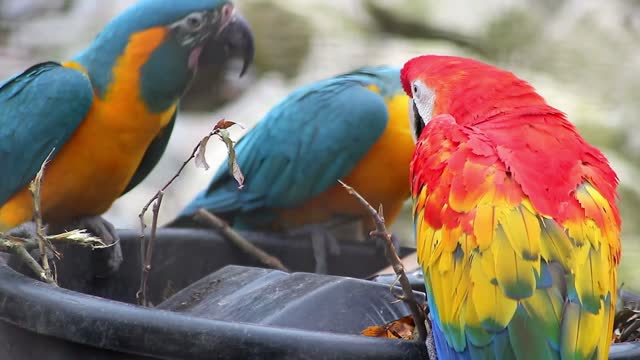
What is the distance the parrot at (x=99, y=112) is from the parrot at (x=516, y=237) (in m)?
0.66

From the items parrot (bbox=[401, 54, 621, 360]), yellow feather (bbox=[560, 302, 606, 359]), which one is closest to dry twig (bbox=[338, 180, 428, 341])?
parrot (bbox=[401, 54, 621, 360])

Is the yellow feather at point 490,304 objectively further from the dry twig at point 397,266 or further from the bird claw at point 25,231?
the bird claw at point 25,231

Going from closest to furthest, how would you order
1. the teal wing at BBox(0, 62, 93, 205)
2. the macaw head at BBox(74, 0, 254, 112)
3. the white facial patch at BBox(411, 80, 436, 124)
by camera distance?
the white facial patch at BBox(411, 80, 436, 124)
the teal wing at BBox(0, 62, 93, 205)
the macaw head at BBox(74, 0, 254, 112)

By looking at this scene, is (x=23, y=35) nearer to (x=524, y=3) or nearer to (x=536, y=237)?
(x=524, y=3)

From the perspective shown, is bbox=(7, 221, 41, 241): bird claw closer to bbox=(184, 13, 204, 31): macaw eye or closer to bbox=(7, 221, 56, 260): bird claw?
bbox=(7, 221, 56, 260): bird claw

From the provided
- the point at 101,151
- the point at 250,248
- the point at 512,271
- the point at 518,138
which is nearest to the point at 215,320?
the point at 512,271

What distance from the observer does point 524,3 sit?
4.45 metres

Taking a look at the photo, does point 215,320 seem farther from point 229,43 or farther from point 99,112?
point 229,43

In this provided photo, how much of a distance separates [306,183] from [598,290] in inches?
37.9

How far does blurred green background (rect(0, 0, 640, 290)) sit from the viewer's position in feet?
12.9

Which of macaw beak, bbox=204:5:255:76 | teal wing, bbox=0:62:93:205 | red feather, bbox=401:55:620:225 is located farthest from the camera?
macaw beak, bbox=204:5:255:76

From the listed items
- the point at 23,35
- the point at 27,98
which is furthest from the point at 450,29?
the point at 27,98

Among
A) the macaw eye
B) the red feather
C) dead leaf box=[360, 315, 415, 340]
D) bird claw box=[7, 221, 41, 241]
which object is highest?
the red feather

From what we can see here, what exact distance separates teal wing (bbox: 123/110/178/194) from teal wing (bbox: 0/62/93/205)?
0.17 m
